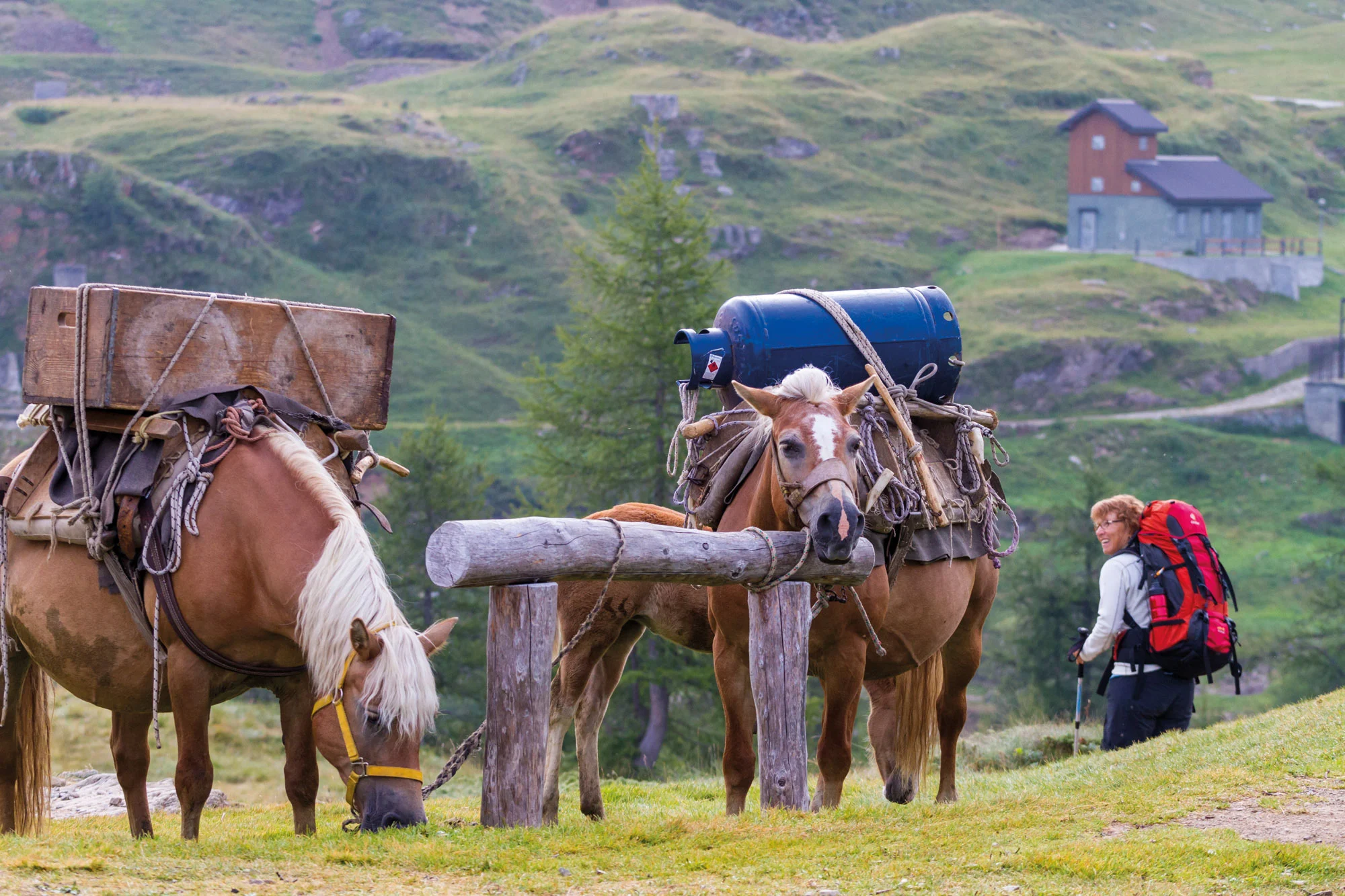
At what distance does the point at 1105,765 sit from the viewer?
8.35 meters

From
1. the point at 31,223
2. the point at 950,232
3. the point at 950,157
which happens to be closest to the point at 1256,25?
the point at 950,157

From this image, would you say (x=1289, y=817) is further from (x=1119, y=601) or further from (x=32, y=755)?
(x=32, y=755)

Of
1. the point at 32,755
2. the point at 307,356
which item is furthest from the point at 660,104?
the point at 32,755

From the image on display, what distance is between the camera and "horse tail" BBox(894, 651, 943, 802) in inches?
322

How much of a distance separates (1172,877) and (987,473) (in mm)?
3722

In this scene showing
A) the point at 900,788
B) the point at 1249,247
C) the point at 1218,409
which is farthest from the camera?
the point at 1249,247

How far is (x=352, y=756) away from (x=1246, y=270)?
5711 cm

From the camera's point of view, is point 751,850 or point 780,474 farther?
point 780,474

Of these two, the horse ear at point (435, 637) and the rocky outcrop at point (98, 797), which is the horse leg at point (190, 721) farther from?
the rocky outcrop at point (98, 797)

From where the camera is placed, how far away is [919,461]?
6.96 meters

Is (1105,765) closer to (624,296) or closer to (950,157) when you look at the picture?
(624,296)

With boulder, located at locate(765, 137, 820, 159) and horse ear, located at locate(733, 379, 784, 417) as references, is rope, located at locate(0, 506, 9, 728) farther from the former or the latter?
boulder, located at locate(765, 137, 820, 159)

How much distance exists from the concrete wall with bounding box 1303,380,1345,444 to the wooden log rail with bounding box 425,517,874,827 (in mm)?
43000

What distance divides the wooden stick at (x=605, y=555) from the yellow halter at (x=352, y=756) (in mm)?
445
